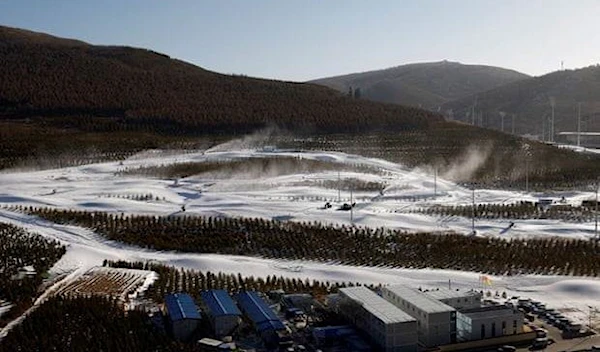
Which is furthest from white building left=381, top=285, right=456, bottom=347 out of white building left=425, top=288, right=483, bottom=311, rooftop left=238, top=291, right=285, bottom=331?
rooftop left=238, top=291, right=285, bottom=331

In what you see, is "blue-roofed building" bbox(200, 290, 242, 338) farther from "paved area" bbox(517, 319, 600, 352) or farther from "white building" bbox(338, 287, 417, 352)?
"paved area" bbox(517, 319, 600, 352)

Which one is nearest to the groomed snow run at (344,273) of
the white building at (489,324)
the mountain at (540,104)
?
the white building at (489,324)

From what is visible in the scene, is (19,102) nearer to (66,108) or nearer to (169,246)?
(66,108)

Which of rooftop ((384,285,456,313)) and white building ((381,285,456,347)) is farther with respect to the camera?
rooftop ((384,285,456,313))

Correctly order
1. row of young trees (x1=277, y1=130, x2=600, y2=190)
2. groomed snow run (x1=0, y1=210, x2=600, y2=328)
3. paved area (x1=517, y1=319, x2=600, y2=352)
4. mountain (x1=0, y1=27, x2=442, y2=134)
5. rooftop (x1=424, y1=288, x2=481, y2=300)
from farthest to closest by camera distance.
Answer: mountain (x1=0, y1=27, x2=442, y2=134) → row of young trees (x1=277, y1=130, x2=600, y2=190) → groomed snow run (x1=0, y1=210, x2=600, y2=328) → rooftop (x1=424, y1=288, x2=481, y2=300) → paved area (x1=517, y1=319, x2=600, y2=352)

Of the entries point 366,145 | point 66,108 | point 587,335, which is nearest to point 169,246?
point 587,335

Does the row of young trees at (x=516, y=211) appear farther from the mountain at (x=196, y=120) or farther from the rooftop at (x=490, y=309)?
the rooftop at (x=490, y=309)

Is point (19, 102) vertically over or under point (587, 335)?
over
